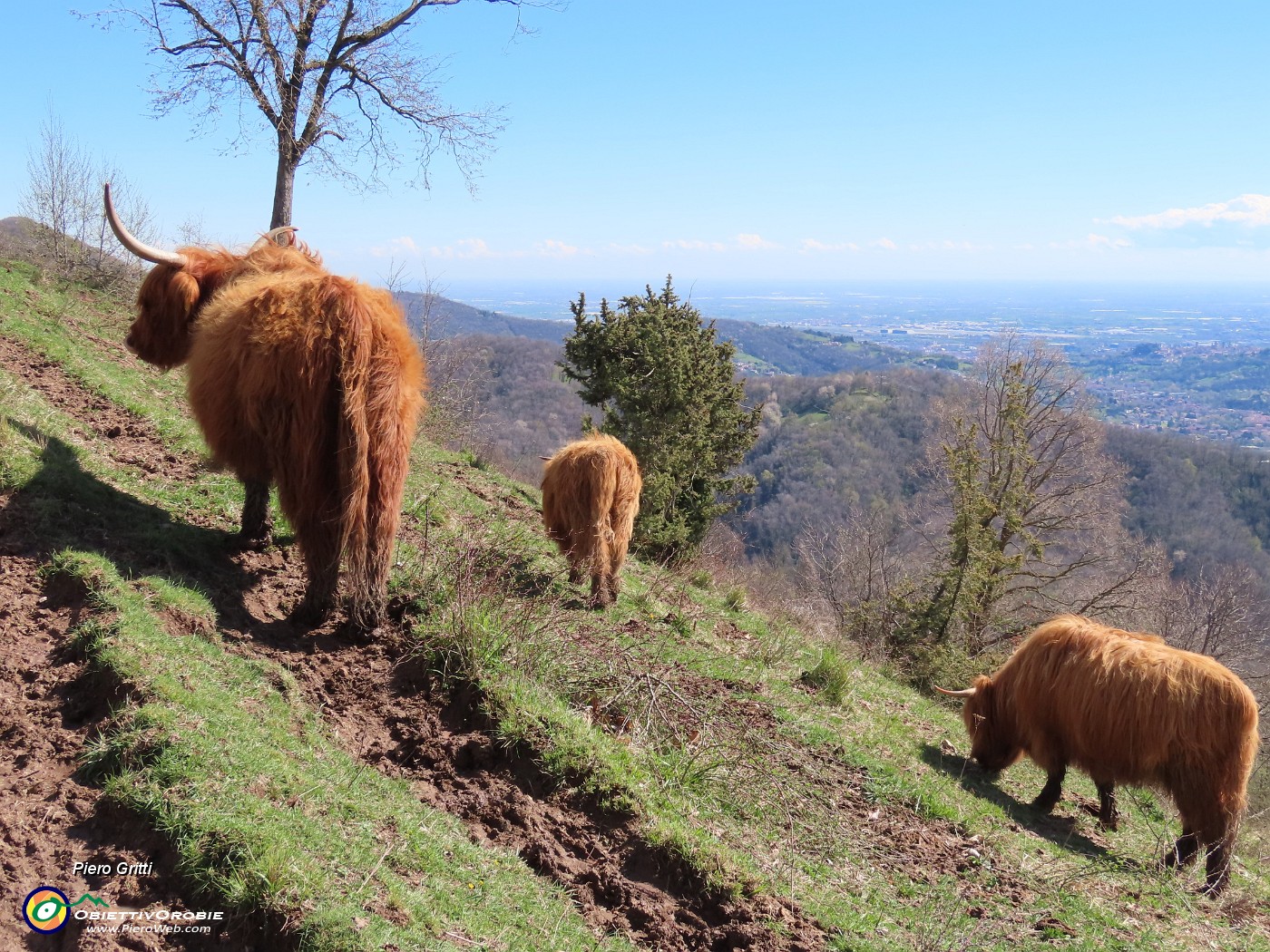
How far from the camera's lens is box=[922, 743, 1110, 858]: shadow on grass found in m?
7.61

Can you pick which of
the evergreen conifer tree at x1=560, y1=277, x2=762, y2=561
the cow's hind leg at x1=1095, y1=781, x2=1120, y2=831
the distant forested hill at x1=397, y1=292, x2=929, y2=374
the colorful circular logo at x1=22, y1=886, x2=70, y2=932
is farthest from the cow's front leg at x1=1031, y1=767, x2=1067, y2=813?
the distant forested hill at x1=397, y1=292, x2=929, y2=374

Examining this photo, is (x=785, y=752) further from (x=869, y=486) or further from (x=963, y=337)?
(x=963, y=337)

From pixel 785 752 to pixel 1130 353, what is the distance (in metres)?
114

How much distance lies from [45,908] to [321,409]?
299 centimetres

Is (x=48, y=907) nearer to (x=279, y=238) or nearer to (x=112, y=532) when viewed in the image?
(x=112, y=532)

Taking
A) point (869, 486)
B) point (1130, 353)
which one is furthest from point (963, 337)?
point (869, 486)

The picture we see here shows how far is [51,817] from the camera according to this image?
319 cm

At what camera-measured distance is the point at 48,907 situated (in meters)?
2.81

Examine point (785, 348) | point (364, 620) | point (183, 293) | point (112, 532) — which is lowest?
point (364, 620)

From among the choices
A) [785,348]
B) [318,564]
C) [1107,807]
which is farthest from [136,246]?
[785,348]

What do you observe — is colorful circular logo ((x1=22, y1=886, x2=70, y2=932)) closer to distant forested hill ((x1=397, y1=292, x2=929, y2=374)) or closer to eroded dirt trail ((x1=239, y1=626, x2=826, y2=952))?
eroded dirt trail ((x1=239, y1=626, x2=826, y2=952))

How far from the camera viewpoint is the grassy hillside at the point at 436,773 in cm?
326

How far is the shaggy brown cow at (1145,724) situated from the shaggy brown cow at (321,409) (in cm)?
693

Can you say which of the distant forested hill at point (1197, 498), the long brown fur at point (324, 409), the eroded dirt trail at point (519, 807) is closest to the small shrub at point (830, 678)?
the eroded dirt trail at point (519, 807)
